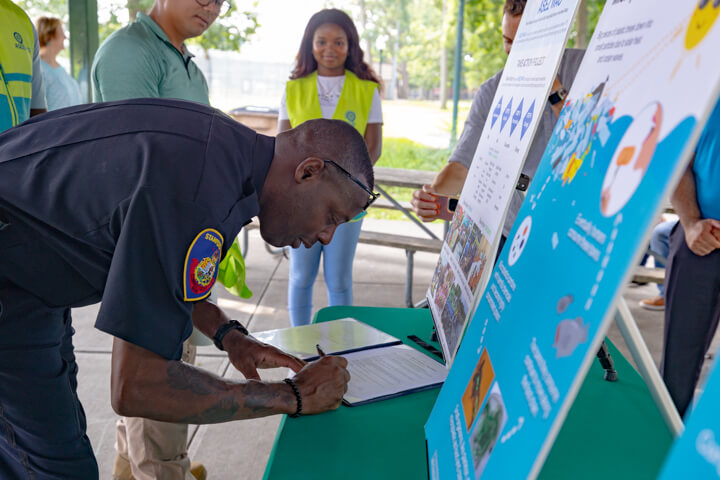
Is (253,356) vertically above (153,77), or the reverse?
(153,77)

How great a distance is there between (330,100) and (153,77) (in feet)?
4.64

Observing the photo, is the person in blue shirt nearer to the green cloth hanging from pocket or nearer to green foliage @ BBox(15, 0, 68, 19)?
the green cloth hanging from pocket

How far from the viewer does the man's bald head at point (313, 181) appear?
127 cm

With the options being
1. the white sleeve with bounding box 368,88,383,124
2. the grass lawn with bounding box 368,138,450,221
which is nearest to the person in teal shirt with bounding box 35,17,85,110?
the white sleeve with bounding box 368,88,383,124

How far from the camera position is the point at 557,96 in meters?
1.99

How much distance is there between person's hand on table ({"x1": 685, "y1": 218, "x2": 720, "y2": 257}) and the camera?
2117mm

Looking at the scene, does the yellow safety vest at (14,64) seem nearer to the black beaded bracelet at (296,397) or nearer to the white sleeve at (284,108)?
the black beaded bracelet at (296,397)

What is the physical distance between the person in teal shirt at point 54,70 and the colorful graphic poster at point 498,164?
410 centimetres

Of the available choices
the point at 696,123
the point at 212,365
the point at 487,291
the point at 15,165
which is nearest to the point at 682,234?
the point at 487,291

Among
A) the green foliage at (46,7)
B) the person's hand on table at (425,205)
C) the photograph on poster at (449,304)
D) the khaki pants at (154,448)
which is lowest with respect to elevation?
the khaki pants at (154,448)

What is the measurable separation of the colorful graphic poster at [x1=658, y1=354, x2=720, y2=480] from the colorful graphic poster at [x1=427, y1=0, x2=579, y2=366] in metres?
0.85

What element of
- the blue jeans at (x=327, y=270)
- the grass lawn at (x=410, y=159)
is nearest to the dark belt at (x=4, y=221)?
the blue jeans at (x=327, y=270)

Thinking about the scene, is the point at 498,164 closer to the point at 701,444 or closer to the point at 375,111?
the point at 701,444

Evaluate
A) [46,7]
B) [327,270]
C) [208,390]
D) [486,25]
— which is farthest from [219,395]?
[486,25]
